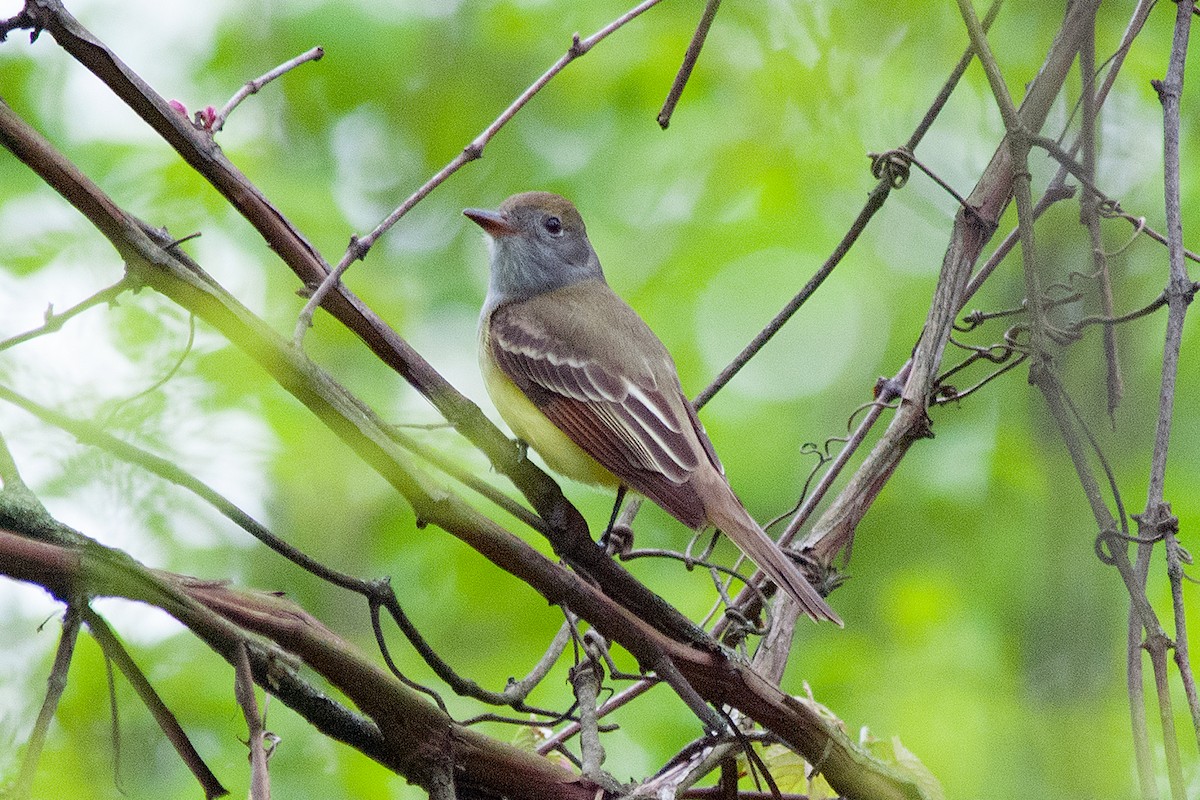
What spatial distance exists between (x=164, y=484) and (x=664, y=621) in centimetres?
204

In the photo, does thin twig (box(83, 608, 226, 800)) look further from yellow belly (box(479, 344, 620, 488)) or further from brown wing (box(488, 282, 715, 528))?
yellow belly (box(479, 344, 620, 488))

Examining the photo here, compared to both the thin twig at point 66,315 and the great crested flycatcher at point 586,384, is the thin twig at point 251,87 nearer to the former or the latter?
the thin twig at point 66,315

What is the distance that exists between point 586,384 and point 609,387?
72 millimetres

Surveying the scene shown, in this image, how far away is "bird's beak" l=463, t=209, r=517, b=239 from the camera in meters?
4.45

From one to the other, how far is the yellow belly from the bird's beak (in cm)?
75

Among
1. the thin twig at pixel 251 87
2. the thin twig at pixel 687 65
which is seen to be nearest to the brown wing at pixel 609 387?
the thin twig at pixel 687 65

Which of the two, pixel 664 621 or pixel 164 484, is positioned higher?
pixel 164 484

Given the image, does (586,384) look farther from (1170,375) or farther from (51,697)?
(51,697)

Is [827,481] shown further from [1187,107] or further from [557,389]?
[1187,107]

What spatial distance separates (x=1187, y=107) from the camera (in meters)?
5.44

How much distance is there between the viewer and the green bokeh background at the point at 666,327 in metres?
3.92

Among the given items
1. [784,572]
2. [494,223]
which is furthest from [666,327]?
[784,572]

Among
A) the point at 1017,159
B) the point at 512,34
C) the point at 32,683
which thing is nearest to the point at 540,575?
the point at 1017,159

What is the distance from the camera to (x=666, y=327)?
248 inches
